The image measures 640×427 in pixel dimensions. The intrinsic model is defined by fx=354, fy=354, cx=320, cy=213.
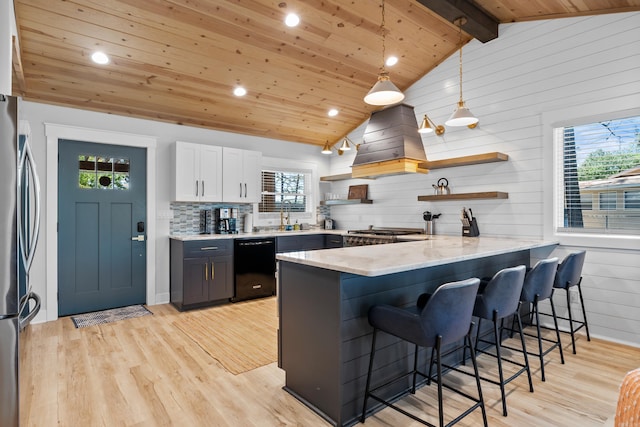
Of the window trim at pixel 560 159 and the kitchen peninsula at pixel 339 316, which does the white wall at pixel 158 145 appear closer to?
the kitchen peninsula at pixel 339 316

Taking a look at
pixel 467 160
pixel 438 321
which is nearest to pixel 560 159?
pixel 467 160

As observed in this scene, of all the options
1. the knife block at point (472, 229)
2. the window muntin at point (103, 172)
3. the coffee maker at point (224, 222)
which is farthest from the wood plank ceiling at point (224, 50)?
the knife block at point (472, 229)

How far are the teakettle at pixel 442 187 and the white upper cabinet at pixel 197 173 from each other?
3.02 metres

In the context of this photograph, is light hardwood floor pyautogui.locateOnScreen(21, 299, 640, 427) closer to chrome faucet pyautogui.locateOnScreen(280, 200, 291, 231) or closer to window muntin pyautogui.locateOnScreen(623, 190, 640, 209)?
window muntin pyautogui.locateOnScreen(623, 190, 640, 209)

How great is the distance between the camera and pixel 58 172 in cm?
409

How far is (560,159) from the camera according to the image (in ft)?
12.3

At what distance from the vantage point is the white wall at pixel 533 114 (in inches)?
131

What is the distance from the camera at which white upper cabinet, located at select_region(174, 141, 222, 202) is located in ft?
15.4

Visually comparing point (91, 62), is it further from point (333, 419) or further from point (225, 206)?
point (333, 419)

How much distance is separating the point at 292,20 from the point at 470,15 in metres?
1.89

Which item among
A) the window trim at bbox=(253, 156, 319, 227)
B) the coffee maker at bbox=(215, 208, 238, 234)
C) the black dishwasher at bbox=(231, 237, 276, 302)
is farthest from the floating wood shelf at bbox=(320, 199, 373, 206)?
the coffee maker at bbox=(215, 208, 238, 234)

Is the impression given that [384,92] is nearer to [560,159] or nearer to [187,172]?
[560,159]

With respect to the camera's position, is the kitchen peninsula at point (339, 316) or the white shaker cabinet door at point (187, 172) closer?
the kitchen peninsula at point (339, 316)

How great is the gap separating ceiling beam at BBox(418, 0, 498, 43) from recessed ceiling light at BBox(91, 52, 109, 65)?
3.13 meters
